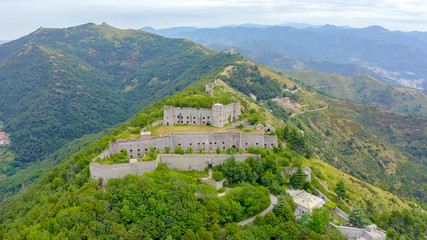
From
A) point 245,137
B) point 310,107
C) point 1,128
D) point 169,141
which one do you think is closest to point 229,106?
point 245,137

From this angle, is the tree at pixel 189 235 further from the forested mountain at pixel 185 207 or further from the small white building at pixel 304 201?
the small white building at pixel 304 201

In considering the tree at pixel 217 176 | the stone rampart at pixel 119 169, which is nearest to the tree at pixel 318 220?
the tree at pixel 217 176

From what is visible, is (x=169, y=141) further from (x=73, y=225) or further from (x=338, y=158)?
(x=338, y=158)

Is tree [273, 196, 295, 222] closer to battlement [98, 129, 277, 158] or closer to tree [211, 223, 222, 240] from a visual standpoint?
tree [211, 223, 222, 240]

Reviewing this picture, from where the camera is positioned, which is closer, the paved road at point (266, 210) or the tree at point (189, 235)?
the tree at point (189, 235)

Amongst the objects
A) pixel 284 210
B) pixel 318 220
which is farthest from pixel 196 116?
pixel 318 220

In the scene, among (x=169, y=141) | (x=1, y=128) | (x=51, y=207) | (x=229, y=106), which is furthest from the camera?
(x=1, y=128)
